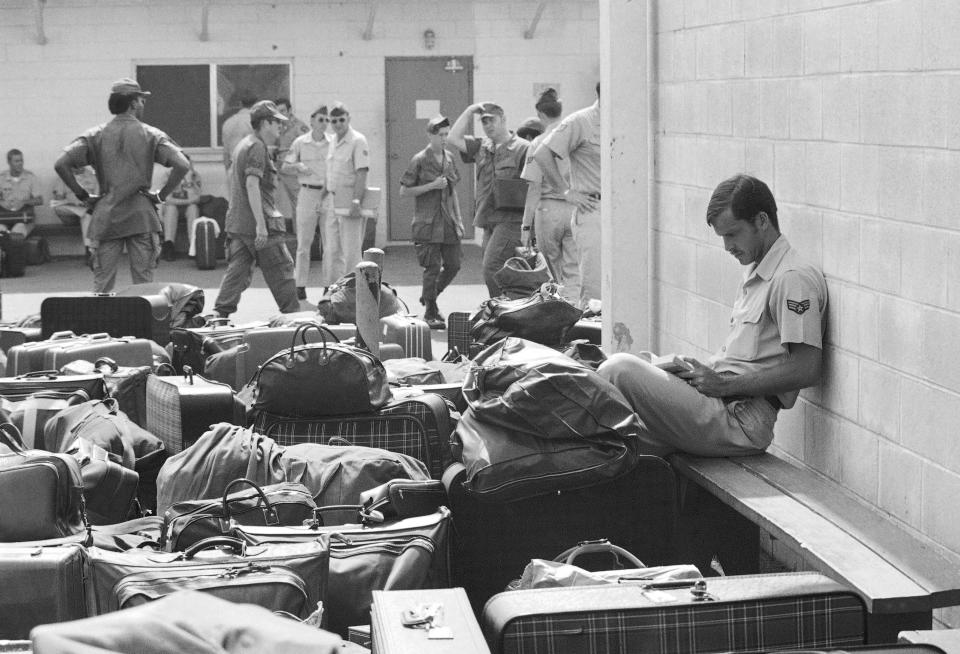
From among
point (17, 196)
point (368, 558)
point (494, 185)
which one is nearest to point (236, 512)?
point (368, 558)

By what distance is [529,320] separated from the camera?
6297mm

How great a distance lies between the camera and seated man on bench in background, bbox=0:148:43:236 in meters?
19.0

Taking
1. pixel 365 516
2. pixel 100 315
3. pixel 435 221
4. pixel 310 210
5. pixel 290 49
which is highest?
pixel 290 49

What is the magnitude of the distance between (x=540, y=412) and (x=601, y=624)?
1220 mm

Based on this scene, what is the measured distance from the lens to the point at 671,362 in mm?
5027

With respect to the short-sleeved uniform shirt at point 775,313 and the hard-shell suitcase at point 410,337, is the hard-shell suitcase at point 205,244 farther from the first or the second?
the short-sleeved uniform shirt at point 775,313

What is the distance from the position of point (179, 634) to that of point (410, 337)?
568 cm

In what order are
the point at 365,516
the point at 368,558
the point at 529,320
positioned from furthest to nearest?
the point at 529,320
the point at 365,516
the point at 368,558

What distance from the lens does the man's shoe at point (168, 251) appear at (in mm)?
19391

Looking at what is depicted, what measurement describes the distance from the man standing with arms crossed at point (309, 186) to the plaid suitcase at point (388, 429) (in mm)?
8251

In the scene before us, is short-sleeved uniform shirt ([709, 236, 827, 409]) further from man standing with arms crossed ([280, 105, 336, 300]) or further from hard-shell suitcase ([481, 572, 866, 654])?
man standing with arms crossed ([280, 105, 336, 300])

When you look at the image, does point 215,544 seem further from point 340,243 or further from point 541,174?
point 340,243

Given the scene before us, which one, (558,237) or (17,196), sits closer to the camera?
(558,237)

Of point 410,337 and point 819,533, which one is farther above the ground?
point 410,337
